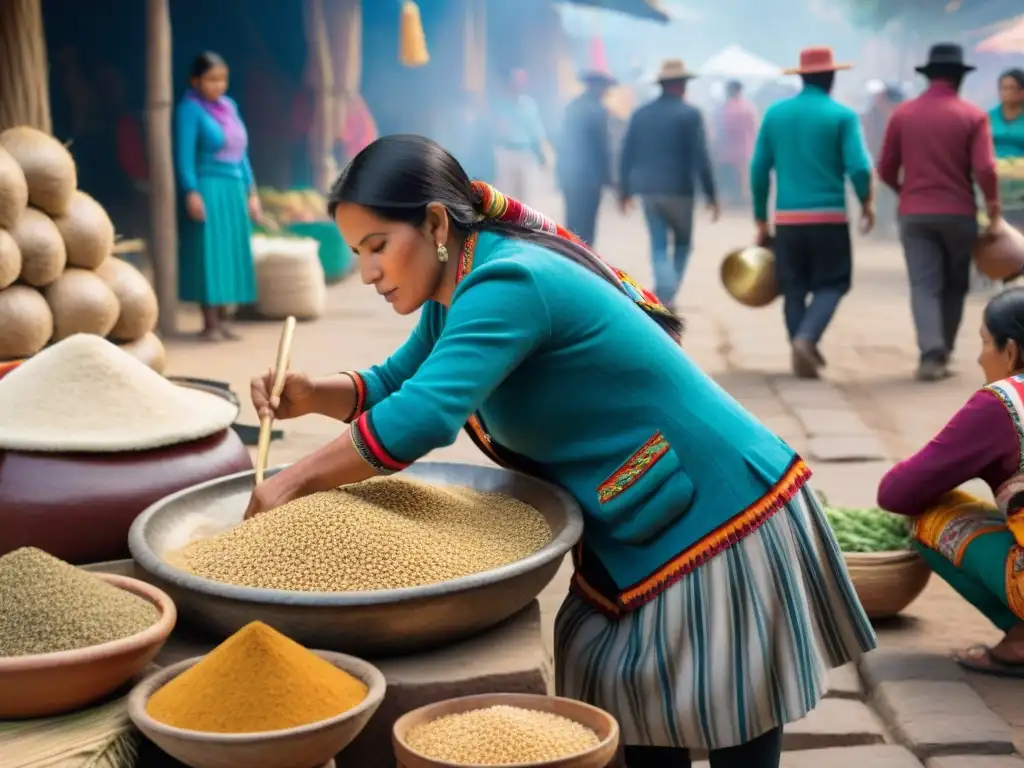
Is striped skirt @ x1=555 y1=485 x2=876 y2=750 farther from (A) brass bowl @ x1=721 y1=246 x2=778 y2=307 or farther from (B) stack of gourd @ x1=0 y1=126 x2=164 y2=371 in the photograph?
(A) brass bowl @ x1=721 y1=246 x2=778 y2=307

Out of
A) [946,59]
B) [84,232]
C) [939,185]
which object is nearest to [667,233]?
[939,185]

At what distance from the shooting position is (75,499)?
2105mm

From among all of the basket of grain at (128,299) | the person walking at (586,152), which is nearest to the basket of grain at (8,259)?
the basket of grain at (128,299)

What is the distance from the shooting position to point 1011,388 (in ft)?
9.45

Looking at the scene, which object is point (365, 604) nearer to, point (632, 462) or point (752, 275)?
point (632, 462)

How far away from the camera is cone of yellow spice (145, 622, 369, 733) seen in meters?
1.39

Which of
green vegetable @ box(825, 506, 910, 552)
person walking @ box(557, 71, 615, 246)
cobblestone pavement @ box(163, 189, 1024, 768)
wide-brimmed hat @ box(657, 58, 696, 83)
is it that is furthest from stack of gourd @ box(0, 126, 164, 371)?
person walking @ box(557, 71, 615, 246)

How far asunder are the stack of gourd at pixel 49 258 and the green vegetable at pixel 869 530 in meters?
2.92

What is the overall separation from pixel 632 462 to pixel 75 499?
890 millimetres

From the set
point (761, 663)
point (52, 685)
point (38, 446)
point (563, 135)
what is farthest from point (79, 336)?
point (563, 135)

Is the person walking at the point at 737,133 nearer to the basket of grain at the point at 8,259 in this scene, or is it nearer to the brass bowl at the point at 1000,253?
the brass bowl at the point at 1000,253

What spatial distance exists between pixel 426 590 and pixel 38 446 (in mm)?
833

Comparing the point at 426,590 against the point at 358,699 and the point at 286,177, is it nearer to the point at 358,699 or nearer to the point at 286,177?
the point at 358,699

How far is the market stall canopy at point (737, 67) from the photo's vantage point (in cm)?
2498
